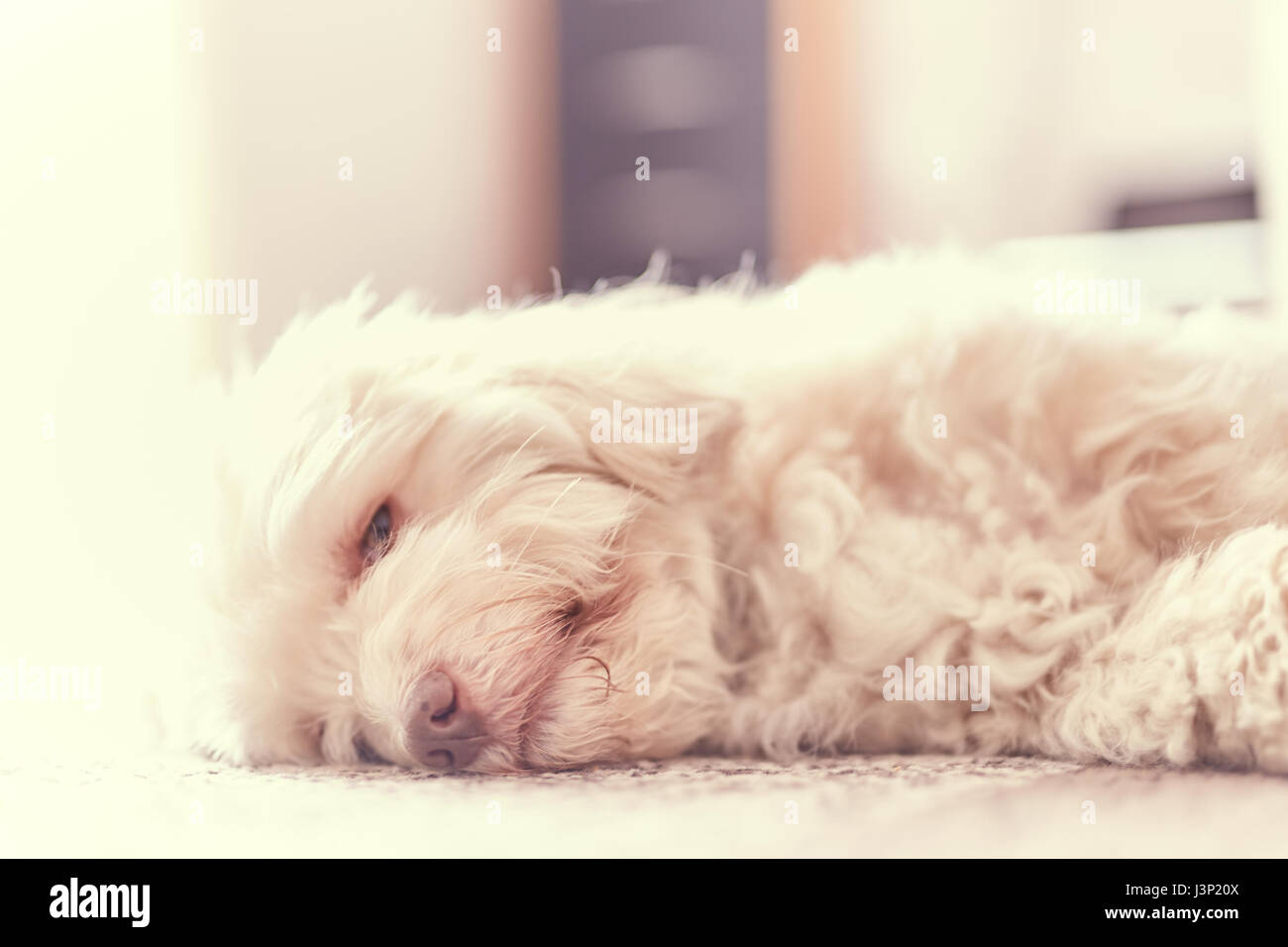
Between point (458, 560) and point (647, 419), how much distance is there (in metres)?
0.35

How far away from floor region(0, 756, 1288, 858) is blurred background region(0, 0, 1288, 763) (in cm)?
40

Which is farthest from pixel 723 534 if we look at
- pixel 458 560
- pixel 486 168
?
pixel 486 168

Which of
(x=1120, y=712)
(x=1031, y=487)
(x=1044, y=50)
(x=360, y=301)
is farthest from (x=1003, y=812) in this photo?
(x=1044, y=50)

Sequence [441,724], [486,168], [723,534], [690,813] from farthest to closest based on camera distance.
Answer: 1. [486,168]
2. [723,534]
3. [441,724]
4. [690,813]

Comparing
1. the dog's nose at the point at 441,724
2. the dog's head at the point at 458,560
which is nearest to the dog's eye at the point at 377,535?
the dog's head at the point at 458,560

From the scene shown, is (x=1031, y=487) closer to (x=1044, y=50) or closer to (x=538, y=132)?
(x=1044, y=50)

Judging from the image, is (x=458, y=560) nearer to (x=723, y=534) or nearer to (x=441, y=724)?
(x=441, y=724)

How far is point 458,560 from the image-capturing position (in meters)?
1.44

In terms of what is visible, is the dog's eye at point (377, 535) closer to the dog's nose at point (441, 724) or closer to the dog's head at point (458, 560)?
the dog's head at point (458, 560)

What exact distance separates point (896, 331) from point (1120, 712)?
25.6 inches

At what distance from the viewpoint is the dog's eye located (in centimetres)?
150

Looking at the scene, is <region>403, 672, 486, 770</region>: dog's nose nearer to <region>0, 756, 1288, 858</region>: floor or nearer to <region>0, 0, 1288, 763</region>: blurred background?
<region>0, 756, 1288, 858</region>: floor

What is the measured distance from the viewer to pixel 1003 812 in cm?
116

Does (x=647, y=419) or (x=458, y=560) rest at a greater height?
(x=647, y=419)
